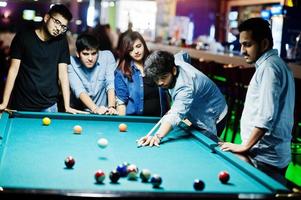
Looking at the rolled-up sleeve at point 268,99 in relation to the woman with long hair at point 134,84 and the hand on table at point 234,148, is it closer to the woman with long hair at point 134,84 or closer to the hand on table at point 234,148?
the hand on table at point 234,148

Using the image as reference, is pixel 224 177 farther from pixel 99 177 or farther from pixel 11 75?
pixel 11 75

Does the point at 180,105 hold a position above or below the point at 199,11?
below

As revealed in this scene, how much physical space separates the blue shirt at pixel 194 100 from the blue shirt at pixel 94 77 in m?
0.87

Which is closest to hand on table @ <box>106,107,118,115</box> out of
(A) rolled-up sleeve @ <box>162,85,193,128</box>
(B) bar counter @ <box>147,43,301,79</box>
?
(A) rolled-up sleeve @ <box>162,85,193,128</box>

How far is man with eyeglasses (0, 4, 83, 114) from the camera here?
412 cm

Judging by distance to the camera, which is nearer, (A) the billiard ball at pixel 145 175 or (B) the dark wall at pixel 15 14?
(A) the billiard ball at pixel 145 175

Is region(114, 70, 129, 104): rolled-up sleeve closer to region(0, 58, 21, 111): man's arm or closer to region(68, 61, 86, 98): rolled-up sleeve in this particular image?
region(68, 61, 86, 98): rolled-up sleeve

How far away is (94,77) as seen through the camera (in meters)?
4.52

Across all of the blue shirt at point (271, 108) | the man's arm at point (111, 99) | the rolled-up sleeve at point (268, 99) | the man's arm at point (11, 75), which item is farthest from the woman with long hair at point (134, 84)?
the rolled-up sleeve at point (268, 99)

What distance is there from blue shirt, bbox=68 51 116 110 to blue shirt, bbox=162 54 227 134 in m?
0.87

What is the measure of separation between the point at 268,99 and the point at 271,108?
5 cm

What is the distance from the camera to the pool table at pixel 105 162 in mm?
2068

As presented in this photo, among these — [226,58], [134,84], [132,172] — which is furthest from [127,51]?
[226,58]

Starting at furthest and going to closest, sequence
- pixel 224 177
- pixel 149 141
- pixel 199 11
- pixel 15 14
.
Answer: pixel 199 11
pixel 15 14
pixel 149 141
pixel 224 177
